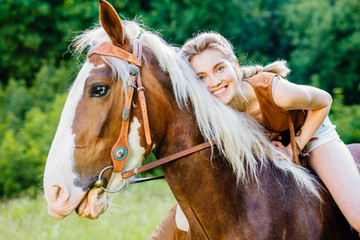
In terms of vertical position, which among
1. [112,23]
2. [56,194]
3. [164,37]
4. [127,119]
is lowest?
[164,37]

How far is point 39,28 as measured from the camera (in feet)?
56.9

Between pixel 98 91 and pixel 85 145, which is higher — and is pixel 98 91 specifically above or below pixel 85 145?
above

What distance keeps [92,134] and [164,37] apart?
511 inches

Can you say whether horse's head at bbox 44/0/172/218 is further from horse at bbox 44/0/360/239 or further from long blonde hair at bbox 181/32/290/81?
long blonde hair at bbox 181/32/290/81

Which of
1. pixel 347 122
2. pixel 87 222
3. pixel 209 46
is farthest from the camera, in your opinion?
pixel 347 122

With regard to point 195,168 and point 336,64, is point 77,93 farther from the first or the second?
point 336,64

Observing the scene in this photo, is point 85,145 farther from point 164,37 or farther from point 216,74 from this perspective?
point 164,37

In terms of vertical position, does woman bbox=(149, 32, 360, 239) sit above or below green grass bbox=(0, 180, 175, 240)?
above

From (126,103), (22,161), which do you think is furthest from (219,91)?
(22,161)

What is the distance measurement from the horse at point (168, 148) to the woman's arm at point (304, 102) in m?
0.23

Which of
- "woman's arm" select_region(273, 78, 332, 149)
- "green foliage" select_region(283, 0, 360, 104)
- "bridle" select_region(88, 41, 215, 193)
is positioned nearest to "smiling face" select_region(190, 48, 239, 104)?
"woman's arm" select_region(273, 78, 332, 149)

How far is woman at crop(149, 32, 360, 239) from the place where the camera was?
2279mm

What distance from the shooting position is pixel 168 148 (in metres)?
2.12

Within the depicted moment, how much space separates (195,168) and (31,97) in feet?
43.9
